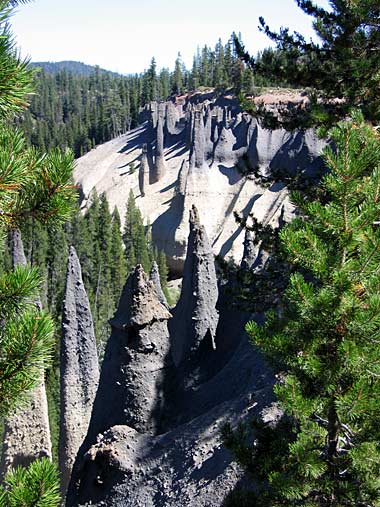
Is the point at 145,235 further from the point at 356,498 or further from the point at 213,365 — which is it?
the point at 356,498

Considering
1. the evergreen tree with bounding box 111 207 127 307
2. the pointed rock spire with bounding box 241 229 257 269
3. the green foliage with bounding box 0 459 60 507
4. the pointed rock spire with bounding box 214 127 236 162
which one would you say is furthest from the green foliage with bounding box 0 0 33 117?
the pointed rock spire with bounding box 214 127 236 162

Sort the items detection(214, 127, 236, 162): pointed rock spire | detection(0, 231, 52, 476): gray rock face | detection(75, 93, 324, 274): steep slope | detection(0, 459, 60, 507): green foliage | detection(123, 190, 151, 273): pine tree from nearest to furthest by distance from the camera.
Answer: detection(0, 459, 60, 507): green foliage → detection(0, 231, 52, 476): gray rock face → detection(75, 93, 324, 274): steep slope → detection(123, 190, 151, 273): pine tree → detection(214, 127, 236, 162): pointed rock spire

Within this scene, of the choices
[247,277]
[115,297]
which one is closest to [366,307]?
[247,277]

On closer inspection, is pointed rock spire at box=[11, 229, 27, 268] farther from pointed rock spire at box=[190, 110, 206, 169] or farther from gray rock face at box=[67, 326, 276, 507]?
pointed rock spire at box=[190, 110, 206, 169]

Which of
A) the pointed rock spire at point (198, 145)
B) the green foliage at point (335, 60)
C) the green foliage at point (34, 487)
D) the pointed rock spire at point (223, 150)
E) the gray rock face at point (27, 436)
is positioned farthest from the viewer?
the pointed rock spire at point (223, 150)

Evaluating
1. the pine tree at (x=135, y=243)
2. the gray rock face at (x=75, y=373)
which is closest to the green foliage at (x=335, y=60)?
the gray rock face at (x=75, y=373)

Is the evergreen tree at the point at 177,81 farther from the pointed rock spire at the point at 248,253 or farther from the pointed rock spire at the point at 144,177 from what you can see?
the pointed rock spire at the point at 248,253

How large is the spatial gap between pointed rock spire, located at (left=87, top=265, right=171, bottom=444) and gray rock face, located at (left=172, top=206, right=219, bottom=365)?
326 cm

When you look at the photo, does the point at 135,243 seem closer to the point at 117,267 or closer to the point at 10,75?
the point at 117,267

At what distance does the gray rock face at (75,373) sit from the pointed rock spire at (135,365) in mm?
3114

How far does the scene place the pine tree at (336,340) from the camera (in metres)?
4.07

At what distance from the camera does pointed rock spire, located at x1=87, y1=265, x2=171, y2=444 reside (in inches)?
376

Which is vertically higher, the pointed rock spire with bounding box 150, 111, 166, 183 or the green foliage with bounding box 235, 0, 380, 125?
the green foliage with bounding box 235, 0, 380, 125

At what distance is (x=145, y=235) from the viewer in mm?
42688
